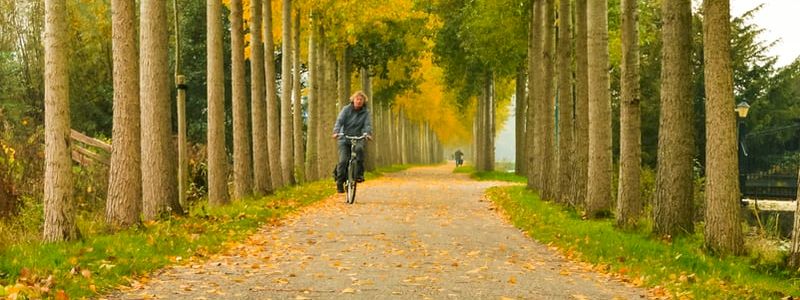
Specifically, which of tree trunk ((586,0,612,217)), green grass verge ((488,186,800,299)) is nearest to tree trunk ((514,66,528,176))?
tree trunk ((586,0,612,217))

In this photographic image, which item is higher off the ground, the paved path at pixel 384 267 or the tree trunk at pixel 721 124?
the tree trunk at pixel 721 124

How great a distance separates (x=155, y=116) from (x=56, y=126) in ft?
11.6

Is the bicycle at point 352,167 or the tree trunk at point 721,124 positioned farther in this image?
the bicycle at point 352,167

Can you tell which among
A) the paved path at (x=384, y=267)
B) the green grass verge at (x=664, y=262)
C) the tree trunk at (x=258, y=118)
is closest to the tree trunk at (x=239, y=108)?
the tree trunk at (x=258, y=118)

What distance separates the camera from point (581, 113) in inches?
677

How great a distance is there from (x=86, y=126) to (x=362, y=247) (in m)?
32.9

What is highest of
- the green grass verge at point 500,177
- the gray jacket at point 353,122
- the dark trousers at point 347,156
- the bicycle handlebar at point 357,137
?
the gray jacket at point 353,122

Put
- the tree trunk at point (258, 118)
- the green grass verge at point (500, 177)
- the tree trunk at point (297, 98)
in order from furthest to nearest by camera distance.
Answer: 1. the green grass verge at point (500, 177)
2. the tree trunk at point (297, 98)
3. the tree trunk at point (258, 118)

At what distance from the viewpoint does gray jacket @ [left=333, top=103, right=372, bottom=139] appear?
1850cm

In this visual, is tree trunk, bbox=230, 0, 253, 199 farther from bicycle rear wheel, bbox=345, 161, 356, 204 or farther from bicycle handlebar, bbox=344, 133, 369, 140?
bicycle handlebar, bbox=344, 133, 369, 140

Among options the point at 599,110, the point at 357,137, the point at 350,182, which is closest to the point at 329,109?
the point at 350,182

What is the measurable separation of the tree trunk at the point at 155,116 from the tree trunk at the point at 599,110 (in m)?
6.12

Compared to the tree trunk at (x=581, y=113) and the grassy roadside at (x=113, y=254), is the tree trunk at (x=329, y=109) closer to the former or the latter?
the tree trunk at (x=581, y=113)

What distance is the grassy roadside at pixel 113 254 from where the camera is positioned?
790 centimetres
